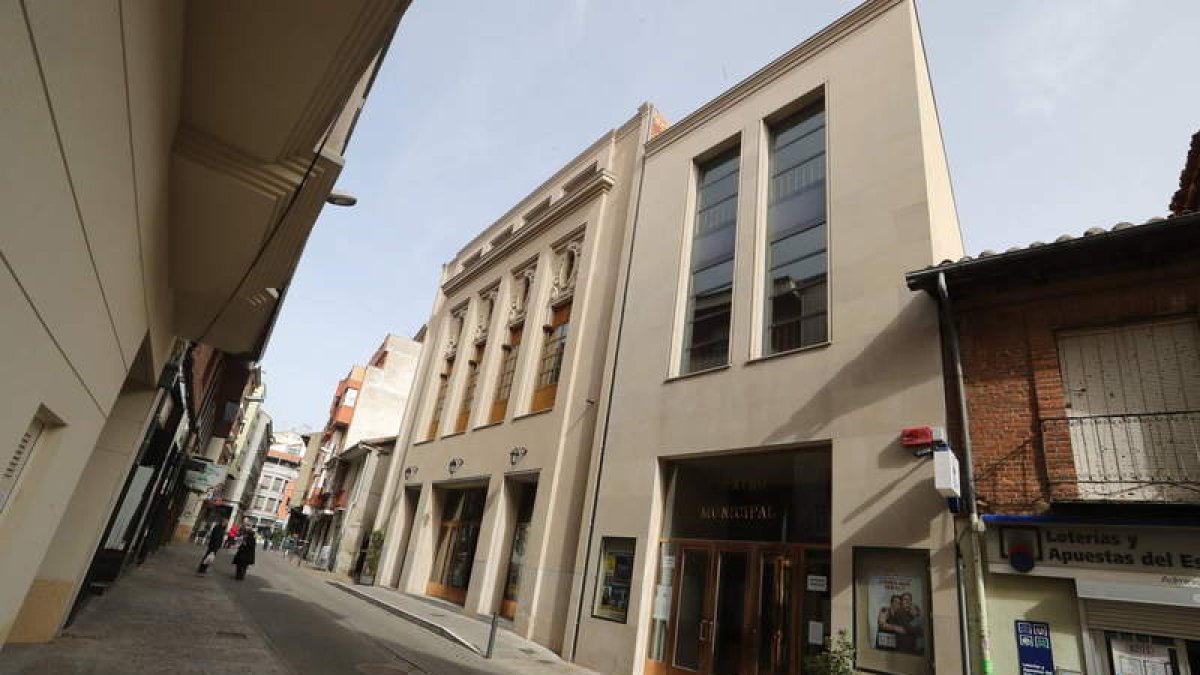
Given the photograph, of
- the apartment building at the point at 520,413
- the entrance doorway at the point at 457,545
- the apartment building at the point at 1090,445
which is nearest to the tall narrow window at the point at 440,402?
the apartment building at the point at 520,413

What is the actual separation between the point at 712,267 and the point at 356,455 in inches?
1057

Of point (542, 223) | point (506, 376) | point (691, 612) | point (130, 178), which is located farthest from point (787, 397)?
point (542, 223)

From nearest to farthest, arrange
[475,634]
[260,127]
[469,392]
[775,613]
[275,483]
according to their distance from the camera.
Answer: [260,127] < [775,613] < [475,634] < [469,392] < [275,483]

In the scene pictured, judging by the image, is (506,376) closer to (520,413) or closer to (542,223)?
(520,413)

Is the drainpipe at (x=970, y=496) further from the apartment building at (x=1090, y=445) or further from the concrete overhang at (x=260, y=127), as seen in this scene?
the concrete overhang at (x=260, y=127)

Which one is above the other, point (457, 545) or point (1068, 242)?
point (1068, 242)

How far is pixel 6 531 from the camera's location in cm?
499

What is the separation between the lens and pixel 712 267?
1403cm

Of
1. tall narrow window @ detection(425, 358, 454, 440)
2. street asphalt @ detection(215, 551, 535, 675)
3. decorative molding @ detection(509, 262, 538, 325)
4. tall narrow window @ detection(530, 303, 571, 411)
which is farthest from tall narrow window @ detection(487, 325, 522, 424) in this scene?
street asphalt @ detection(215, 551, 535, 675)

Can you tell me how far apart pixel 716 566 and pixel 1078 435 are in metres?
5.93

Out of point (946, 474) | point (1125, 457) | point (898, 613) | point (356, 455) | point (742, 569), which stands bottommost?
point (898, 613)

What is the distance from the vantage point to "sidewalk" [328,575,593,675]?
1146 cm

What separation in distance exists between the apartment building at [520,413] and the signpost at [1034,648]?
9.41 metres

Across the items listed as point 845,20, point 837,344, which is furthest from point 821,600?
point 845,20
